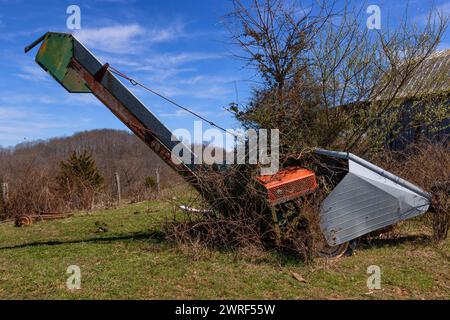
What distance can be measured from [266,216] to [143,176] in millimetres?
19068

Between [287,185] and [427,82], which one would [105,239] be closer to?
[287,185]

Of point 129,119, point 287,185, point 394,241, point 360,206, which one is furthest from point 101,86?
point 394,241

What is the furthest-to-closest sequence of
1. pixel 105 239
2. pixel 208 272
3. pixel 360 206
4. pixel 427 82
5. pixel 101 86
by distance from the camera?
pixel 427 82 → pixel 105 239 → pixel 101 86 → pixel 360 206 → pixel 208 272

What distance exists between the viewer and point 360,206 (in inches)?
225

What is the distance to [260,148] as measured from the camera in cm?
637

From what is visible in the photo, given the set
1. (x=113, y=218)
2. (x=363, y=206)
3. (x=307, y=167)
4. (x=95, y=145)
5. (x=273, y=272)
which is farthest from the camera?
(x=95, y=145)

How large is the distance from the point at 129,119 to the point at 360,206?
3.84 metres

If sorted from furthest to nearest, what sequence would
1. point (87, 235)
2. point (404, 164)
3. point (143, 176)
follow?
point (143, 176), point (87, 235), point (404, 164)

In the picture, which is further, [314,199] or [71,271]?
[314,199]

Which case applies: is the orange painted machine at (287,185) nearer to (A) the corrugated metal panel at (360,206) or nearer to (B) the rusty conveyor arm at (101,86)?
(A) the corrugated metal panel at (360,206)

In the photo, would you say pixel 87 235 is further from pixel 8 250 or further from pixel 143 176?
pixel 143 176

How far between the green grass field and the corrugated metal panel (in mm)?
468
